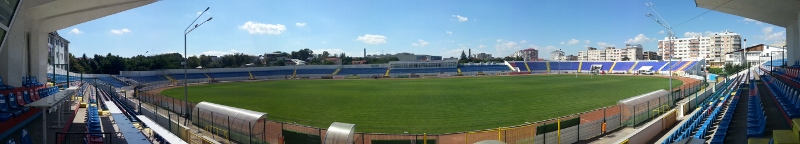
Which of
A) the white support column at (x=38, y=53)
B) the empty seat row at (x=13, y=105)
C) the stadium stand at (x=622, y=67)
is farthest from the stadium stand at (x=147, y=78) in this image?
the stadium stand at (x=622, y=67)

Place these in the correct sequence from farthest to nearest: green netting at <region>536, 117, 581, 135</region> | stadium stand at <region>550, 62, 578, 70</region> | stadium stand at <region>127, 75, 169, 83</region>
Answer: stadium stand at <region>550, 62, 578, 70</region> < stadium stand at <region>127, 75, 169, 83</region> < green netting at <region>536, 117, 581, 135</region>

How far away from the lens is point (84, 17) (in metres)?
15.0

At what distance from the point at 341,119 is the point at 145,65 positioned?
65.1m

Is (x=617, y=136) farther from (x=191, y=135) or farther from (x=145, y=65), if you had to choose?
(x=145, y=65)

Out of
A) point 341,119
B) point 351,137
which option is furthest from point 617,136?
point 341,119

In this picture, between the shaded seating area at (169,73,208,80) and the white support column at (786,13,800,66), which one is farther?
the shaded seating area at (169,73,208,80)

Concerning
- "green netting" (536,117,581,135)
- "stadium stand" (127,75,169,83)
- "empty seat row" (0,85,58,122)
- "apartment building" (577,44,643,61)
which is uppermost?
"apartment building" (577,44,643,61)

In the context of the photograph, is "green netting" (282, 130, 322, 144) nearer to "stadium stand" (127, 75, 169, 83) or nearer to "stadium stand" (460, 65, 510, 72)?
"stadium stand" (127, 75, 169, 83)

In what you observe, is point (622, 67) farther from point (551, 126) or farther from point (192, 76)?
point (192, 76)

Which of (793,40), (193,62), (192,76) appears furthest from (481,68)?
(193,62)

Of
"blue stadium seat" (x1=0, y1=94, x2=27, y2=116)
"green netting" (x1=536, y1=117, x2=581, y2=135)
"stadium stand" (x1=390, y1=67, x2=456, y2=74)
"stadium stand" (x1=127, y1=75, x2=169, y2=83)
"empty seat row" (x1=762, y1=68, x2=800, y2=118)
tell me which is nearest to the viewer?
"blue stadium seat" (x1=0, y1=94, x2=27, y2=116)

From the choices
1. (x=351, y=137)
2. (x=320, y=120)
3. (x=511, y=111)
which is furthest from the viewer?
(x=511, y=111)

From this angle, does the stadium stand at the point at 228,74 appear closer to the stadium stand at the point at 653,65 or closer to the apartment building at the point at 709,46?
the stadium stand at the point at 653,65

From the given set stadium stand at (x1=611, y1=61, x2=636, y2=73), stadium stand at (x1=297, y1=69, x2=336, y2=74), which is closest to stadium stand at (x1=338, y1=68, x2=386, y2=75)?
stadium stand at (x1=297, y1=69, x2=336, y2=74)
